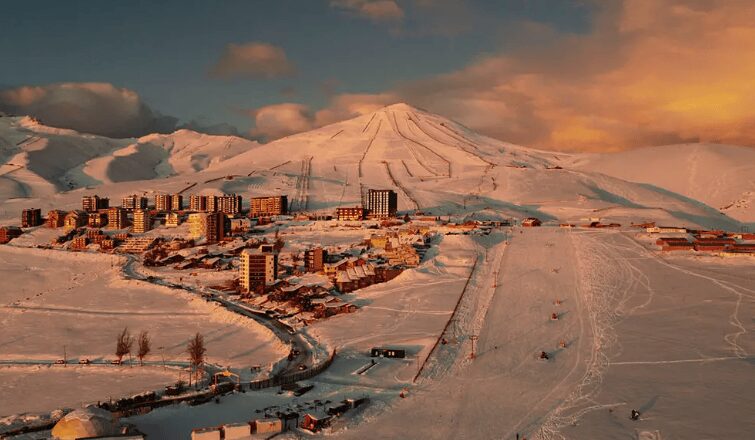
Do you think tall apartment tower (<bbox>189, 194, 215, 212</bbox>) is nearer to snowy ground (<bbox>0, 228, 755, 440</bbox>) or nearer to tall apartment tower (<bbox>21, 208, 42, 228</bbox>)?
tall apartment tower (<bbox>21, 208, 42, 228</bbox>)

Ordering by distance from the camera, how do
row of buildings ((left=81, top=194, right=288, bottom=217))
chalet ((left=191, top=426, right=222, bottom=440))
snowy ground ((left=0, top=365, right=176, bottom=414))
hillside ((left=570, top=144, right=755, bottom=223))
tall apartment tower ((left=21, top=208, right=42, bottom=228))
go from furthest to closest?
hillside ((left=570, top=144, right=755, bottom=223))
row of buildings ((left=81, top=194, right=288, bottom=217))
tall apartment tower ((left=21, top=208, right=42, bottom=228))
snowy ground ((left=0, top=365, right=176, bottom=414))
chalet ((left=191, top=426, right=222, bottom=440))

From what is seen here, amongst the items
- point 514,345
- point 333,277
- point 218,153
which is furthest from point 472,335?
point 218,153

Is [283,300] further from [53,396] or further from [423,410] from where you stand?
[423,410]

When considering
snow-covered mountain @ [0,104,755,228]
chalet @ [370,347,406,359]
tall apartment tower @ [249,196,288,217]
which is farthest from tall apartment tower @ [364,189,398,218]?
chalet @ [370,347,406,359]

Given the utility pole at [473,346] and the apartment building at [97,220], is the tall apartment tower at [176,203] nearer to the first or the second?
the apartment building at [97,220]

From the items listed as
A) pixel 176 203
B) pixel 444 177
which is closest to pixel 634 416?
pixel 176 203

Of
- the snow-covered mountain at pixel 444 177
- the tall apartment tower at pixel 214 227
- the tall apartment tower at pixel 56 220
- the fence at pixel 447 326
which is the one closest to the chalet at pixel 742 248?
the fence at pixel 447 326
